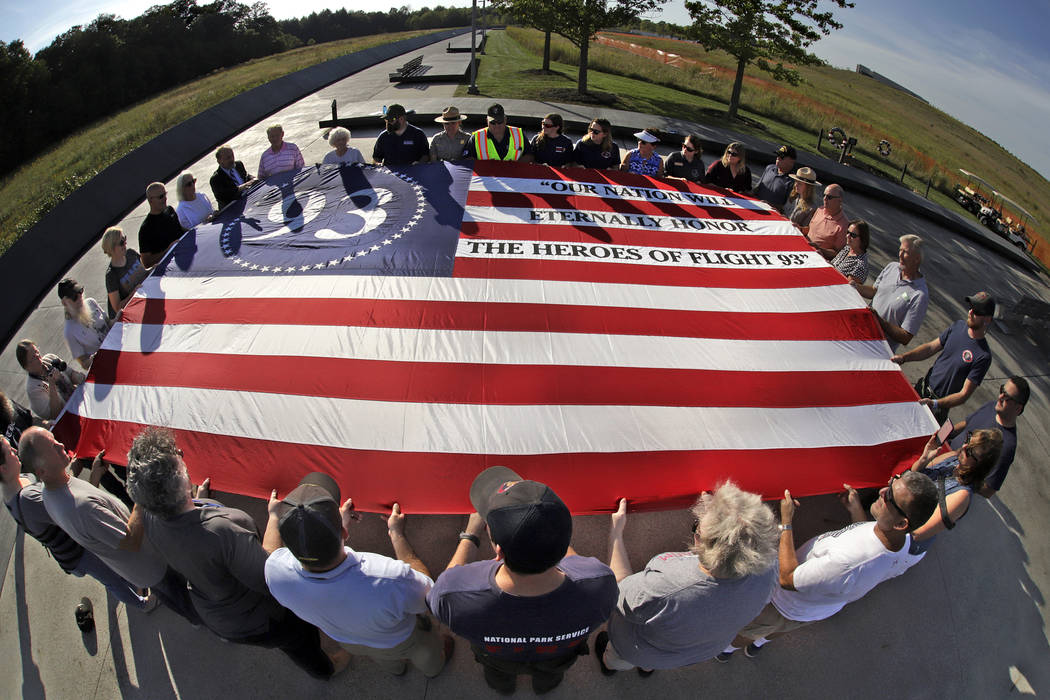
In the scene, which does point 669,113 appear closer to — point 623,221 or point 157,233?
point 623,221

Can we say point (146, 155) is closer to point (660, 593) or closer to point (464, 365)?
point (464, 365)

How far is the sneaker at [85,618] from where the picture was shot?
2842mm

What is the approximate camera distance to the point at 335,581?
203 cm

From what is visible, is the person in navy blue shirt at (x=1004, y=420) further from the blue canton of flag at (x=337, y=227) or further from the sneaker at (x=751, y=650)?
the blue canton of flag at (x=337, y=227)

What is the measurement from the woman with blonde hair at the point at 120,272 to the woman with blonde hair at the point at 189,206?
0.68m

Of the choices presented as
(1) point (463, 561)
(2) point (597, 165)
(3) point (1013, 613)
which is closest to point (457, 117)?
(2) point (597, 165)

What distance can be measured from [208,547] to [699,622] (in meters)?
2.07

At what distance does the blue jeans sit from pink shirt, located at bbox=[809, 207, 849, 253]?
6.17 meters

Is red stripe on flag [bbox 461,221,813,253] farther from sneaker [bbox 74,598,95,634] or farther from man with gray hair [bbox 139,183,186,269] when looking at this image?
sneaker [bbox 74,598,95,634]

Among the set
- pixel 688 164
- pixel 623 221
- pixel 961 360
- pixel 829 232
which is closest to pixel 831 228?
pixel 829 232

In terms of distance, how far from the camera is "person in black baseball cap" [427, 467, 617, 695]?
5.66 ft

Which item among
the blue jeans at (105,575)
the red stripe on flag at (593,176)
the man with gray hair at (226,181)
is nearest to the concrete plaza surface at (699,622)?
the blue jeans at (105,575)

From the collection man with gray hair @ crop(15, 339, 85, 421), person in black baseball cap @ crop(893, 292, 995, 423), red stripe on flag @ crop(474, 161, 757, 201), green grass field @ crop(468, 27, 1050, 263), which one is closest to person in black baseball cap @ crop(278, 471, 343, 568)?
man with gray hair @ crop(15, 339, 85, 421)

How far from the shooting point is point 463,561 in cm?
235
